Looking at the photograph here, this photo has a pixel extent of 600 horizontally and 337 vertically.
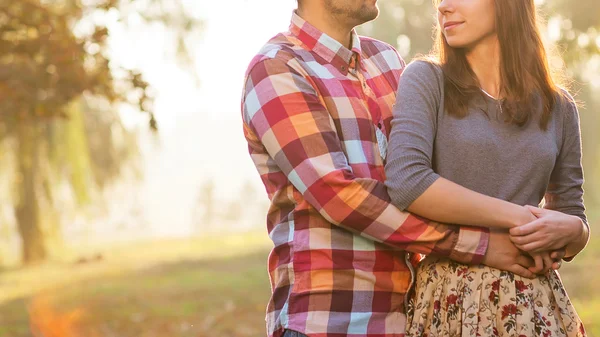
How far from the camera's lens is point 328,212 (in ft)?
6.33

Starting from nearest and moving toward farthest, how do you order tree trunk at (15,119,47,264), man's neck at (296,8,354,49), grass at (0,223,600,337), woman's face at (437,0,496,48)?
woman's face at (437,0,496,48) < man's neck at (296,8,354,49) < grass at (0,223,600,337) < tree trunk at (15,119,47,264)

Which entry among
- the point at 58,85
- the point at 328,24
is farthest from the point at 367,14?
the point at 58,85

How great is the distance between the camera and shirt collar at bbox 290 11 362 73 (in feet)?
7.11

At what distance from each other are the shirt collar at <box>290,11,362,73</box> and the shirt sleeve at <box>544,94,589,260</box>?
0.55 m

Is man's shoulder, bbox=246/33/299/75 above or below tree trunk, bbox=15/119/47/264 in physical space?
above

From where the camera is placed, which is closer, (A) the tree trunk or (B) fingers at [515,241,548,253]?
(B) fingers at [515,241,548,253]

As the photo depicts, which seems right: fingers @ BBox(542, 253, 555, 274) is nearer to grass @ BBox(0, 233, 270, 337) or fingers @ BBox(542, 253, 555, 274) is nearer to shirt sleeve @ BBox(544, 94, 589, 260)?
shirt sleeve @ BBox(544, 94, 589, 260)

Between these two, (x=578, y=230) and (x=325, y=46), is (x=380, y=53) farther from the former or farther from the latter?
(x=578, y=230)

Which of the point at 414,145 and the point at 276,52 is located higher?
the point at 276,52

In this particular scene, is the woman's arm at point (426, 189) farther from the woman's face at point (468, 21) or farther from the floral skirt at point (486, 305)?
the woman's face at point (468, 21)

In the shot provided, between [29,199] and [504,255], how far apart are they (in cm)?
1133

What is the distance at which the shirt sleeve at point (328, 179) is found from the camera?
6.29ft

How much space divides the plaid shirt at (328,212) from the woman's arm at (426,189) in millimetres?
31

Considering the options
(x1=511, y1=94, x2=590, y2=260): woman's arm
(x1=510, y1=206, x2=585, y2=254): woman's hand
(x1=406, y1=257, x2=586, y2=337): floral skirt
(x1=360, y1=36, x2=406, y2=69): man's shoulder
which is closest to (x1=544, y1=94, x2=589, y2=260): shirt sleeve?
(x1=511, y1=94, x2=590, y2=260): woman's arm
